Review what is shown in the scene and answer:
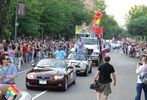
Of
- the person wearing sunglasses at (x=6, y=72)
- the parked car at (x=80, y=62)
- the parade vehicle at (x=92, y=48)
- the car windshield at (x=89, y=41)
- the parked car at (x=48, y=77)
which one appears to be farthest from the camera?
the car windshield at (x=89, y=41)

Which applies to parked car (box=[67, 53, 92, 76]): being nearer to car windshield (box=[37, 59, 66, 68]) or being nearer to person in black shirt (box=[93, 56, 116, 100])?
car windshield (box=[37, 59, 66, 68])

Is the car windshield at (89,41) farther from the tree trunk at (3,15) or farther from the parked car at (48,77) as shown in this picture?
the parked car at (48,77)

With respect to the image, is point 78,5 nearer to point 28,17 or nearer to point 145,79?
point 28,17

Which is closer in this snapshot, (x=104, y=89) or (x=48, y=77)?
(x=104, y=89)

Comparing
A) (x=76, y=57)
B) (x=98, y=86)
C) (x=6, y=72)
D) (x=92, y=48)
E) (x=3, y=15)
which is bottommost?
(x=92, y=48)

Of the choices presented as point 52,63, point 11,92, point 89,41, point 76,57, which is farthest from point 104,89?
point 89,41

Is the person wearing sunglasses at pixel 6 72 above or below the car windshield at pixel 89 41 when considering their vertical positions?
above

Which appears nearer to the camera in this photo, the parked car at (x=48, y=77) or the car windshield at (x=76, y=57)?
the parked car at (x=48, y=77)

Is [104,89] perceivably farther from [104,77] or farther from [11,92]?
[11,92]

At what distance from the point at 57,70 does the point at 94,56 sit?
1775cm

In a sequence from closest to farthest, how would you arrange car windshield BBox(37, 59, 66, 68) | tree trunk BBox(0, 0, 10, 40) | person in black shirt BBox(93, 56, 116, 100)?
person in black shirt BBox(93, 56, 116, 100) < car windshield BBox(37, 59, 66, 68) < tree trunk BBox(0, 0, 10, 40)

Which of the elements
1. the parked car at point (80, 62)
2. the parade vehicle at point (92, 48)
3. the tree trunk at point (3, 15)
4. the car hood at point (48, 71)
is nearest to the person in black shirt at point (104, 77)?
the car hood at point (48, 71)

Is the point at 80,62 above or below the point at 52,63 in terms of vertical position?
below

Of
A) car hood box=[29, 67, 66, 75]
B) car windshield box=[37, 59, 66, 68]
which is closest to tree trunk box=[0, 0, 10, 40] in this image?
car windshield box=[37, 59, 66, 68]
